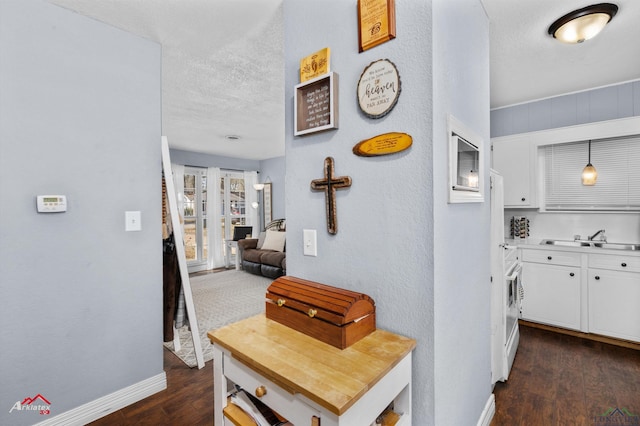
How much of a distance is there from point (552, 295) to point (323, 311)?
3.21 meters

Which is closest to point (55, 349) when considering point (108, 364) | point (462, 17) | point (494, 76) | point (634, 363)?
point (108, 364)

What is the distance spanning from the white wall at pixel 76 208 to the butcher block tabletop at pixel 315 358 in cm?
122

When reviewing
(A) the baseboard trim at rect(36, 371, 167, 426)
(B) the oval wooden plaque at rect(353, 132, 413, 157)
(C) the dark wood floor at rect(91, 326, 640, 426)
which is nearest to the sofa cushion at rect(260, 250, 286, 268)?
(C) the dark wood floor at rect(91, 326, 640, 426)

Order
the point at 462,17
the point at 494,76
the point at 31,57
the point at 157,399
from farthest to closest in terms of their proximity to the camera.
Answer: the point at 494,76
the point at 157,399
the point at 31,57
the point at 462,17

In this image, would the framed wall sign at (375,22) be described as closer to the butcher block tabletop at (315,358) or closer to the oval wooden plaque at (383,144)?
the oval wooden plaque at (383,144)

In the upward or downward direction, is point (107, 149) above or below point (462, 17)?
below

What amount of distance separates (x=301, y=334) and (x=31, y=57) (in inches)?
82.7

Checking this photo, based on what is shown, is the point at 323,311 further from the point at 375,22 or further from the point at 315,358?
the point at 375,22

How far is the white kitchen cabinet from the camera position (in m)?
2.69

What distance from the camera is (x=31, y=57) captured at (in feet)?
5.38

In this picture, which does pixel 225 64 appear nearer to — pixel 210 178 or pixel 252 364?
pixel 252 364

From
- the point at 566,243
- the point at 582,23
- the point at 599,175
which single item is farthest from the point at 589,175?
the point at 582,23

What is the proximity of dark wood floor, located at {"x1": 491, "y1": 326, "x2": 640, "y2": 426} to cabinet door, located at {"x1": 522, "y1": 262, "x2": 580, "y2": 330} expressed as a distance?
24cm

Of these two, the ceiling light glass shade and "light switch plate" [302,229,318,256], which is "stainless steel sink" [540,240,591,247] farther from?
"light switch plate" [302,229,318,256]
